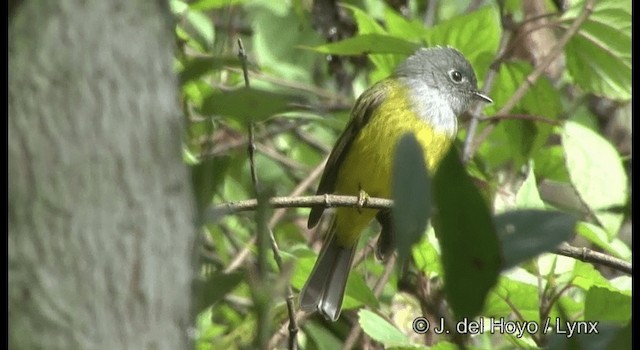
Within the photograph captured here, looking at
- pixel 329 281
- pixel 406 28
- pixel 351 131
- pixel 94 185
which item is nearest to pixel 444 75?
pixel 351 131

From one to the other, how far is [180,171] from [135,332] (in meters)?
0.15

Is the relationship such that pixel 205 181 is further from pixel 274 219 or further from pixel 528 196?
pixel 274 219

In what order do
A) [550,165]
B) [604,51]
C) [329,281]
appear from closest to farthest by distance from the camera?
[329,281], [604,51], [550,165]

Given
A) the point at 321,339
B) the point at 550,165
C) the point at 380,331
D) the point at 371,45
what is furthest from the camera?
the point at 550,165

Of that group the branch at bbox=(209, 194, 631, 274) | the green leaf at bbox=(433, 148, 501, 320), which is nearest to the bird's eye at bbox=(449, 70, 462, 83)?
the branch at bbox=(209, 194, 631, 274)

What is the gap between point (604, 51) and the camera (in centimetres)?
351

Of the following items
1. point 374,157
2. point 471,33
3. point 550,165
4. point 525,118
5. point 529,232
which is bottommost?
point 374,157

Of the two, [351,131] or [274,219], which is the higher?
[351,131]

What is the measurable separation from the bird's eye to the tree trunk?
358cm

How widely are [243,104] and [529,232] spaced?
307mm

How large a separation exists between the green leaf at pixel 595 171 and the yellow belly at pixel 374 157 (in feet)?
2.25

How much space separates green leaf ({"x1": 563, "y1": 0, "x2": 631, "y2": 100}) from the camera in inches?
135

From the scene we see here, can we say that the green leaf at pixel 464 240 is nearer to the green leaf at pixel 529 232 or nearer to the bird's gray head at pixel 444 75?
the green leaf at pixel 529 232

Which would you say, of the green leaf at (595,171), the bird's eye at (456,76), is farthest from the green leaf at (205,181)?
the bird's eye at (456,76)
